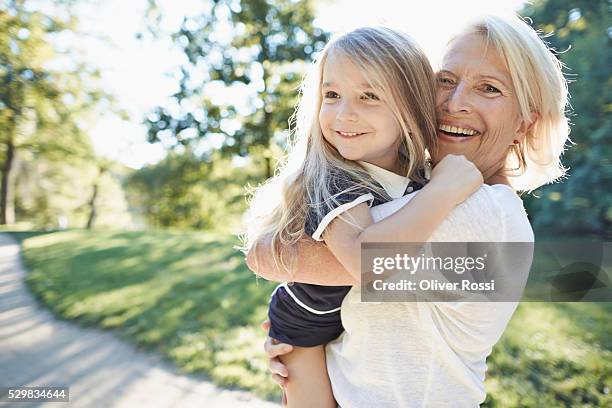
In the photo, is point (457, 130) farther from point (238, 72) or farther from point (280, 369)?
point (238, 72)

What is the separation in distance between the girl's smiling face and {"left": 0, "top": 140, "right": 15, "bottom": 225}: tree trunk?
1750cm

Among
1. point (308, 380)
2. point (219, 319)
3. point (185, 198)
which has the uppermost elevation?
point (308, 380)

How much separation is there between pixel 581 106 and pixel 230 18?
26.0 ft

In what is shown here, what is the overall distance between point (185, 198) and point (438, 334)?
23.8m

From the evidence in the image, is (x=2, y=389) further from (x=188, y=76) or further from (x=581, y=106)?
(x=188, y=76)

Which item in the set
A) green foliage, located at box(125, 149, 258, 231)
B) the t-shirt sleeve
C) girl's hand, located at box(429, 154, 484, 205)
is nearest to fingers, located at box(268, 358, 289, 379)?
the t-shirt sleeve

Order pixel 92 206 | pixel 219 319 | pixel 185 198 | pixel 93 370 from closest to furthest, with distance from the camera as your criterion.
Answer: pixel 93 370, pixel 219 319, pixel 185 198, pixel 92 206

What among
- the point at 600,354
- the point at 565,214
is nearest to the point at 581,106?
the point at 565,214

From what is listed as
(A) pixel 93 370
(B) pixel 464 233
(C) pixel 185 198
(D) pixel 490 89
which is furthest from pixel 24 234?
(B) pixel 464 233

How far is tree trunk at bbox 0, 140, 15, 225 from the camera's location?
1695 centimetres

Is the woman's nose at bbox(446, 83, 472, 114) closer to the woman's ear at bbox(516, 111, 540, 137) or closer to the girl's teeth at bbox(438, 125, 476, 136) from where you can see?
the girl's teeth at bbox(438, 125, 476, 136)

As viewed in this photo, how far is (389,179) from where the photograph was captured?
4.49ft

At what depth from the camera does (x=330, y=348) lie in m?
1.42

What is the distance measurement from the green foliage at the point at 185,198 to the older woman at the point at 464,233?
14747 mm
